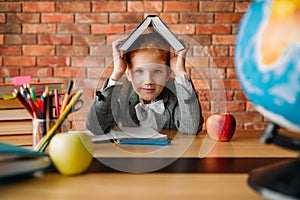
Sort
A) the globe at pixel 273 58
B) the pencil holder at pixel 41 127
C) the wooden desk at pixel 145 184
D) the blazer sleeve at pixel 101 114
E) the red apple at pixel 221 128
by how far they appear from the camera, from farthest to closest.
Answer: the blazer sleeve at pixel 101 114 < the red apple at pixel 221 128 < the pencil holder at pixel 41 127 < the wooden desk at pixel 145 184 < the globe at pixel 273 58

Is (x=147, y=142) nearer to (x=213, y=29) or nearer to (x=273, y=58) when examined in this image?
(x=273, y=58)

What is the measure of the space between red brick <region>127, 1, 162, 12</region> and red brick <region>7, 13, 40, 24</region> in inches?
22.9

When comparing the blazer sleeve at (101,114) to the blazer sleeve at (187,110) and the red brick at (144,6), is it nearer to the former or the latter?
the blazer sleeve at (187,110)

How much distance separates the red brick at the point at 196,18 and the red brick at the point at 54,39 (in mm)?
721

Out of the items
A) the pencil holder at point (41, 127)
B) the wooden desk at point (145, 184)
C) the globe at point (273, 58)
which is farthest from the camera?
the pencil holder at point (41, 127)

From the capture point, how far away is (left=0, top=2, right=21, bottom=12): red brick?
2.76m

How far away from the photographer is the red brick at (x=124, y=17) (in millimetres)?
2768

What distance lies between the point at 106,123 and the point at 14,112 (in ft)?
1.18

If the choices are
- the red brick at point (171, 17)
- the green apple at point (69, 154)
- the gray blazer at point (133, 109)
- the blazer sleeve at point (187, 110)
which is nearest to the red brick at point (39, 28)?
the red brick at point (171, 17)

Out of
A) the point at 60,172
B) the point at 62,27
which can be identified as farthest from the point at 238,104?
the point at 60,172

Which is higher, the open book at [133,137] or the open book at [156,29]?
the open book at [156,29]

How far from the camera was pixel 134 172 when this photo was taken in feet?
3.06

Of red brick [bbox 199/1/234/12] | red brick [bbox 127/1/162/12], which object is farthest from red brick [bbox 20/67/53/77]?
red brick [bbox 199/1/234/12]

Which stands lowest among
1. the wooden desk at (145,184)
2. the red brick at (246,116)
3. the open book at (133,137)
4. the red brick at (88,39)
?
the red brick at (246,116)
